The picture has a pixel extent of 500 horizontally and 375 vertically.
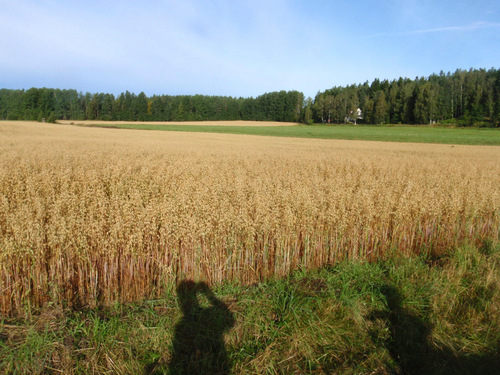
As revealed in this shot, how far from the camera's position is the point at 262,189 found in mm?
6738

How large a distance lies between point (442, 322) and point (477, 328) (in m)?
0.35

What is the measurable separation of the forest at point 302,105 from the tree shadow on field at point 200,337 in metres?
87.6

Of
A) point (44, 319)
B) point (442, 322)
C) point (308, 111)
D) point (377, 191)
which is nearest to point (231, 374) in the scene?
point (44, 319)

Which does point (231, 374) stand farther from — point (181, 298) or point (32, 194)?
point (32, 194)

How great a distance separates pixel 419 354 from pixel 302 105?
117011 millimetres

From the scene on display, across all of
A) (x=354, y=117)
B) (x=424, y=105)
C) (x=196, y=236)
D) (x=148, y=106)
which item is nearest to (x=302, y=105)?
(x=354, y=117)

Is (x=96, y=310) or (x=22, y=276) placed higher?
(x=22, y=276)

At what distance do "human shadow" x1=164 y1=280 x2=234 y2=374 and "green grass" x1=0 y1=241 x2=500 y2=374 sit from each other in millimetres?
12

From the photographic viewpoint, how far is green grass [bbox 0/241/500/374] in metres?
2.86

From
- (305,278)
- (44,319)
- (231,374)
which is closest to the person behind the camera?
(231,374)

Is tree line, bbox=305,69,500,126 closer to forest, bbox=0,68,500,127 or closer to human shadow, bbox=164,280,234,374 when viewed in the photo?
forest, bbox=0,68,500,127

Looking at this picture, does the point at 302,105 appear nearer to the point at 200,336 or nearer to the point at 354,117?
the point at 354,117

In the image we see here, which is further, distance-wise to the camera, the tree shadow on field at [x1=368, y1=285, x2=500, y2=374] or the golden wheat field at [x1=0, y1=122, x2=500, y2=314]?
the golden wheat field at [x1=0, y1=122, x2=500, y2=314]

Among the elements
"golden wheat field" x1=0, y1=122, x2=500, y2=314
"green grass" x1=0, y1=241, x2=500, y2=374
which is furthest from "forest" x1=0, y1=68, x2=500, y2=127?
"green grass" x1=0, y1=241, x2=500, y2=374
